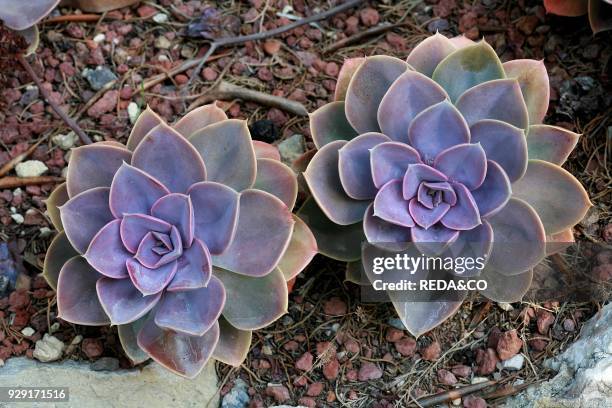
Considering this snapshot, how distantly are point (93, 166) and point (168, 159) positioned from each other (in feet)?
0.60

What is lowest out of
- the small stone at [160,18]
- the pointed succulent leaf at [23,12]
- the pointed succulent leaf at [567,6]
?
the small stone at [160,18]

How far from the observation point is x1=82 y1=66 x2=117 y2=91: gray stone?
2279mm

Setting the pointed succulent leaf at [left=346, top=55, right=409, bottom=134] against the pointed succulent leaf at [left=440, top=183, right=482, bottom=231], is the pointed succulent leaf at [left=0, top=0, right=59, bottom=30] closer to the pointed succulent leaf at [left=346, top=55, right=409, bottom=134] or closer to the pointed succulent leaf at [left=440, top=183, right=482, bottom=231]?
the pointed succulent leaf at [left=346, top=55, right=409, bottom=134]

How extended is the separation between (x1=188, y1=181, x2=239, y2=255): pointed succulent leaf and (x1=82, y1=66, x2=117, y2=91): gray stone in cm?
85

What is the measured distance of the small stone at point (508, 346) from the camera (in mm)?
1841

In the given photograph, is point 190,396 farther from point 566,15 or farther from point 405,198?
point 566,15

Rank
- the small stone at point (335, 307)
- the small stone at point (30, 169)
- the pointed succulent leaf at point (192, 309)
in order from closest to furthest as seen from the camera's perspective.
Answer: the pointed succulent leaf at point (192, 309) < the small stone at point (335, 307) < the small stone at point (30, 169)

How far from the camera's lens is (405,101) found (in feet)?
5.57

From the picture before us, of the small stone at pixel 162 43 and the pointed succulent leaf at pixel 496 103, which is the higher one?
the pointed succulent leaf at pixel 496 103

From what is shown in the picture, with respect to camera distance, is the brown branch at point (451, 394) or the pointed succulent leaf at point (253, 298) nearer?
the pointed succulent leaf at point (253, 298)

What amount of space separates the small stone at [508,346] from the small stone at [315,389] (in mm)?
468

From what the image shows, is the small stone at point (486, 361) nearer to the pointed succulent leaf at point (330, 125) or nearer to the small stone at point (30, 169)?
the pointed succulent leaf at point (330, 125)

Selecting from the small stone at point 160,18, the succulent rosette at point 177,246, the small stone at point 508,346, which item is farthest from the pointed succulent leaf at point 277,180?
the small stone at point 160,18

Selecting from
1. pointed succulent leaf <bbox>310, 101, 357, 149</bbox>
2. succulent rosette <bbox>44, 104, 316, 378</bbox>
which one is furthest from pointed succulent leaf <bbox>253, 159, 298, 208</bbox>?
pointed succulent leaf <bbox>310, 101, 357, 149</bbox>
